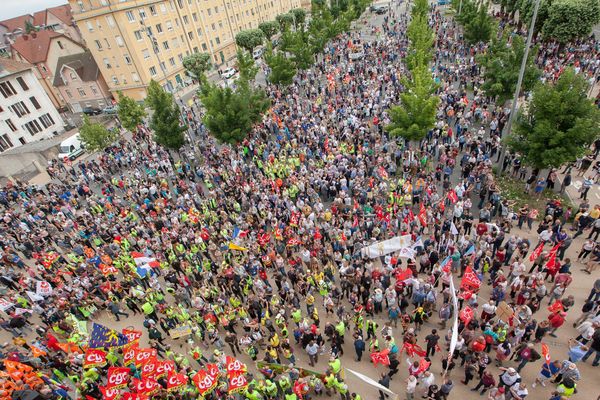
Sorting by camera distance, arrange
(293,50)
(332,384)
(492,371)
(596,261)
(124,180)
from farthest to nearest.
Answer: (293,50)
(124,180)
(596,261)
(492,371)
(332,384)

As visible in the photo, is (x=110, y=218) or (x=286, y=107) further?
(x=286, y=107)

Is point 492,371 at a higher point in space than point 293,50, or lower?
lower

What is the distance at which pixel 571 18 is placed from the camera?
108ft

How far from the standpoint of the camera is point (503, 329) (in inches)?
425

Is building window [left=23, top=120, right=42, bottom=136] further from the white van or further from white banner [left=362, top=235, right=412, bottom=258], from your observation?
white banner [left=362, top=235, right=412, bottom=258]

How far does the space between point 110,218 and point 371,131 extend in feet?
60.1

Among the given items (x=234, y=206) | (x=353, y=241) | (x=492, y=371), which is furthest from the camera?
(x=234, y=206)

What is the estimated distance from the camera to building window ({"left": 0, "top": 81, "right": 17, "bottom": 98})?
3959 centimetres

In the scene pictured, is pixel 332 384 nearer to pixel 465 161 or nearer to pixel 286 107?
pixel 465 161

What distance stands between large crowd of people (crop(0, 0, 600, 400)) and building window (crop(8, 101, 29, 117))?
64.9 feet

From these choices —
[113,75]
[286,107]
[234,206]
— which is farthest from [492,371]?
[113,75]

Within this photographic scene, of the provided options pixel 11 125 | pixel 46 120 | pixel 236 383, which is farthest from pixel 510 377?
pixel 46 120

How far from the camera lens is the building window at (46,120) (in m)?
44.5

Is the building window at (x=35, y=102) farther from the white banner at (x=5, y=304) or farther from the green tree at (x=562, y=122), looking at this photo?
the green tree at (x=562, y=122)
